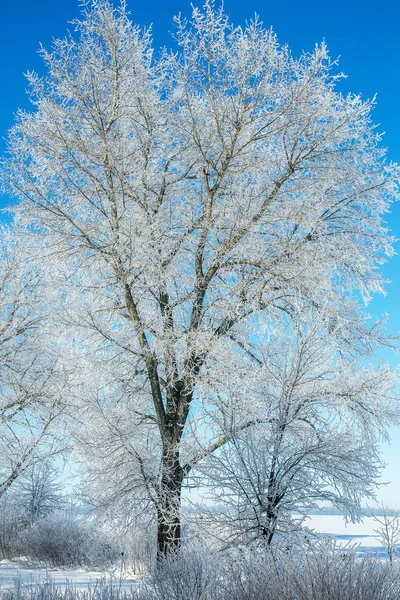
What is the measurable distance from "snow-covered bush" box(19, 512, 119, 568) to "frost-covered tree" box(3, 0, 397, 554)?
543 cm

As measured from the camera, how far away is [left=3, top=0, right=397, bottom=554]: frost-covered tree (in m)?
9.27

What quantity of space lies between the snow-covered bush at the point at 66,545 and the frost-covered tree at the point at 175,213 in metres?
5.43

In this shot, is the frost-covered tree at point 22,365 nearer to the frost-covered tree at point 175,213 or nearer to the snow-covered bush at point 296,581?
the frost-covered tree at point 175,213

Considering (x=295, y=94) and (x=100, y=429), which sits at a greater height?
(x=295, y=94)

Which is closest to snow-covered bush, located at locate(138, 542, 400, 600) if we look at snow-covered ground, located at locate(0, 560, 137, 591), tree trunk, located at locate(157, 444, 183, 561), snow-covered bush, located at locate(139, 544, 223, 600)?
snow-covered bush, located at locate(139, 544, 223, 600)

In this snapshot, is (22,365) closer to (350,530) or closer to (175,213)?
(175,213)

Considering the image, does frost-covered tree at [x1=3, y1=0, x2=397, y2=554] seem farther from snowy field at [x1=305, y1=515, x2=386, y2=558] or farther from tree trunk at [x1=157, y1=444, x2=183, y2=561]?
snowy field at [x1=305, y1=515, x2=386, y2=558]

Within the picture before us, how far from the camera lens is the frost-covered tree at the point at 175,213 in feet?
30.4

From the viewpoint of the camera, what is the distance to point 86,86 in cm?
990

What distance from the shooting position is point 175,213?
33.6 feet

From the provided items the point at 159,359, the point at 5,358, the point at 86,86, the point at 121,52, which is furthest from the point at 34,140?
the point at 5,358

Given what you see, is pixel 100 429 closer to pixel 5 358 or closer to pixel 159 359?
pixel 159 359

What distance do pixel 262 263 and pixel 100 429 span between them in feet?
12.3

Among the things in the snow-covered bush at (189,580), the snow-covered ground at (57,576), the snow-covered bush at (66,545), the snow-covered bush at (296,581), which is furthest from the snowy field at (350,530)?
the snow-covered bush at (66,545)
